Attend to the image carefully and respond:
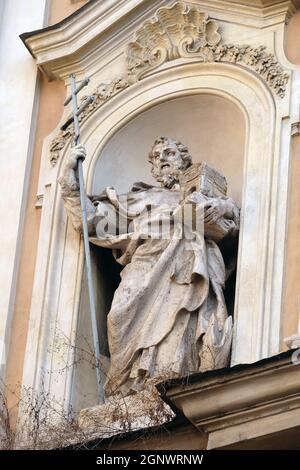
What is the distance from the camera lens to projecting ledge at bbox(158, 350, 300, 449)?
1266 cm

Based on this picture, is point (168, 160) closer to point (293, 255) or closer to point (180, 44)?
point (180, 44)

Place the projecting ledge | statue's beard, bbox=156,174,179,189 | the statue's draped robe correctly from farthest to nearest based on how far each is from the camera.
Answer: statue's beard, bbox=156,174,179,189
the statue's draped robe
the projecting ledge

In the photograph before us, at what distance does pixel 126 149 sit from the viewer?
1550 centimetres

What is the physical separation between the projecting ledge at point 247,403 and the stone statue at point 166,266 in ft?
2.96

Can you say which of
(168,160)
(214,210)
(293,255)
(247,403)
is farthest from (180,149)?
(247,403)

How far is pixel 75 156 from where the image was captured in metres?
14.9

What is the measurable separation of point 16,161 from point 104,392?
2097 millimetres

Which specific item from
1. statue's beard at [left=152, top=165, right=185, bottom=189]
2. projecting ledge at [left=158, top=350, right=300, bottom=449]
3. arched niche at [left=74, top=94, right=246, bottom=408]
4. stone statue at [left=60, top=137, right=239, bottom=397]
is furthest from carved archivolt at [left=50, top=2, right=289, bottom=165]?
projecting ledge at [left=158, top=350, right=300, bottom=449]

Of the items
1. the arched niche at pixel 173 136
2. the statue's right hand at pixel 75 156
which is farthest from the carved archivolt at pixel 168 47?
the statue's right hand at pixel 75 156

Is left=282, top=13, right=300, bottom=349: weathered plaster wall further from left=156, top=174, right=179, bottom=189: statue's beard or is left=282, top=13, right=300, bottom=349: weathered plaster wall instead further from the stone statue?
left=156, top=174, right=179, bottom=189: statue's beard

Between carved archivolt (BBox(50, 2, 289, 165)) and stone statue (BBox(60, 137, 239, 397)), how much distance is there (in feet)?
2.04

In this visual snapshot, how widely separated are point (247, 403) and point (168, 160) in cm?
274
